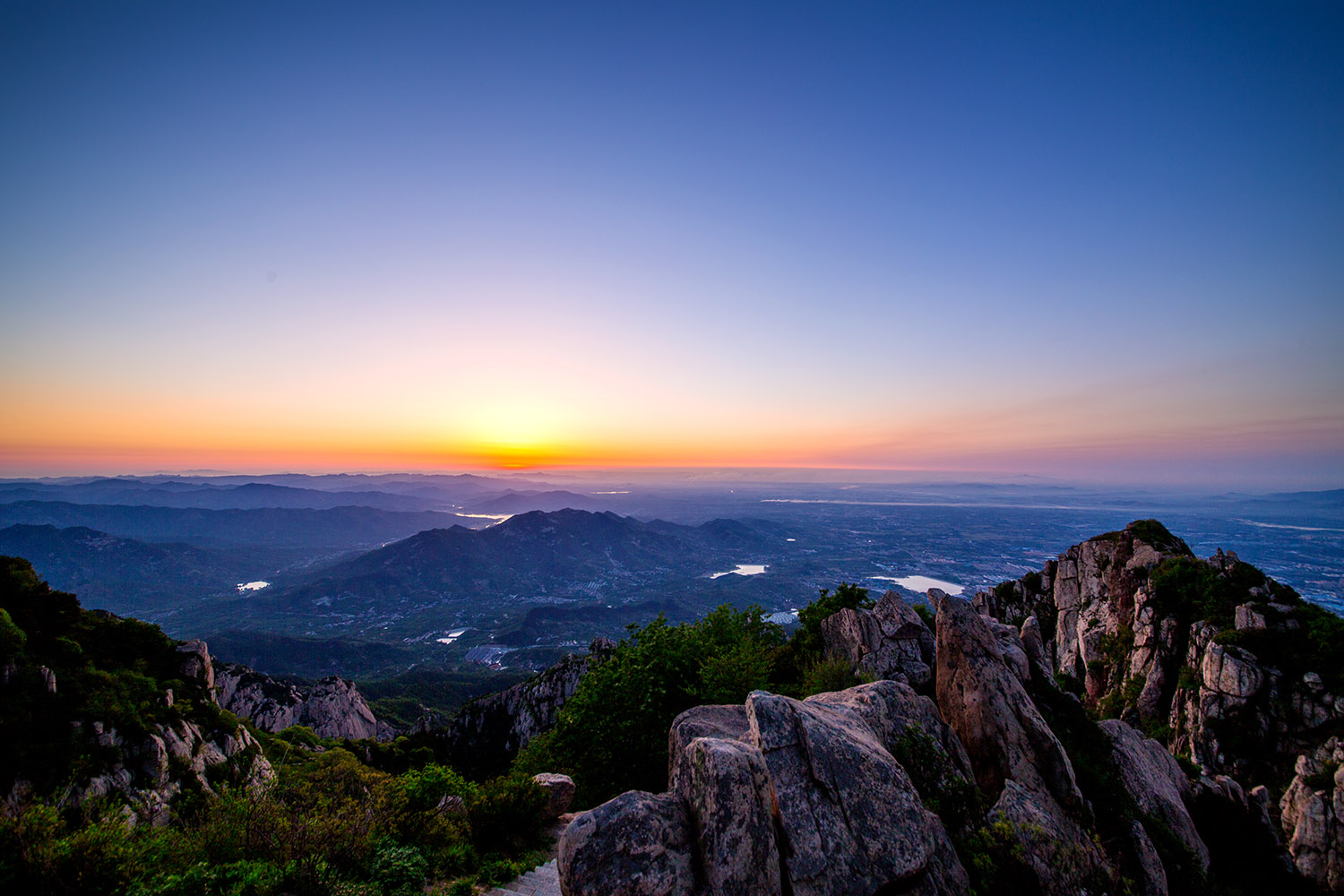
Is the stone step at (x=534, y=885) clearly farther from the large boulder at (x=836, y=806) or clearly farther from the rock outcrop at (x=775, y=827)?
the large boulder at (x=836, y=806)

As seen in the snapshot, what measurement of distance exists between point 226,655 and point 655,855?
243848 mm

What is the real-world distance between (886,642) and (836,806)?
17.3 metres

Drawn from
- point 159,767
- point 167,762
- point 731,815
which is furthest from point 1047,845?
point 167,762

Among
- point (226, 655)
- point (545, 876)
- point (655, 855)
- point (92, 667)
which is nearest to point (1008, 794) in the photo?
point (655, 855)

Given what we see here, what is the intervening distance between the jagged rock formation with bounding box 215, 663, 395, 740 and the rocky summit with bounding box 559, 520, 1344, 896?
3624 inches

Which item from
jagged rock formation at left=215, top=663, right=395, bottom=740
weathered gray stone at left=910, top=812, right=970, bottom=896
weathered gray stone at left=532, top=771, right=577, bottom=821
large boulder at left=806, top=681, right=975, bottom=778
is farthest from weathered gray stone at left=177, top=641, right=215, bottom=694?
jagged rock formation at left=215, top=663, right=395, bottom=740

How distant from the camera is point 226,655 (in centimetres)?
17412

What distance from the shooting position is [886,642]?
80.9ft

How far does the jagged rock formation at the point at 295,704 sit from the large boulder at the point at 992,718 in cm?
9294

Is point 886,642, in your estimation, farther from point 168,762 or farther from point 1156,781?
point 168,762

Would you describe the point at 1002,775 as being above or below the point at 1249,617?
above

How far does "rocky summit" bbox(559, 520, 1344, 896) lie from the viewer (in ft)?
29.0

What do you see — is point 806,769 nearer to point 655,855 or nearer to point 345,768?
point 655,855

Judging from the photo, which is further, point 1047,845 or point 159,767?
point 159,767
